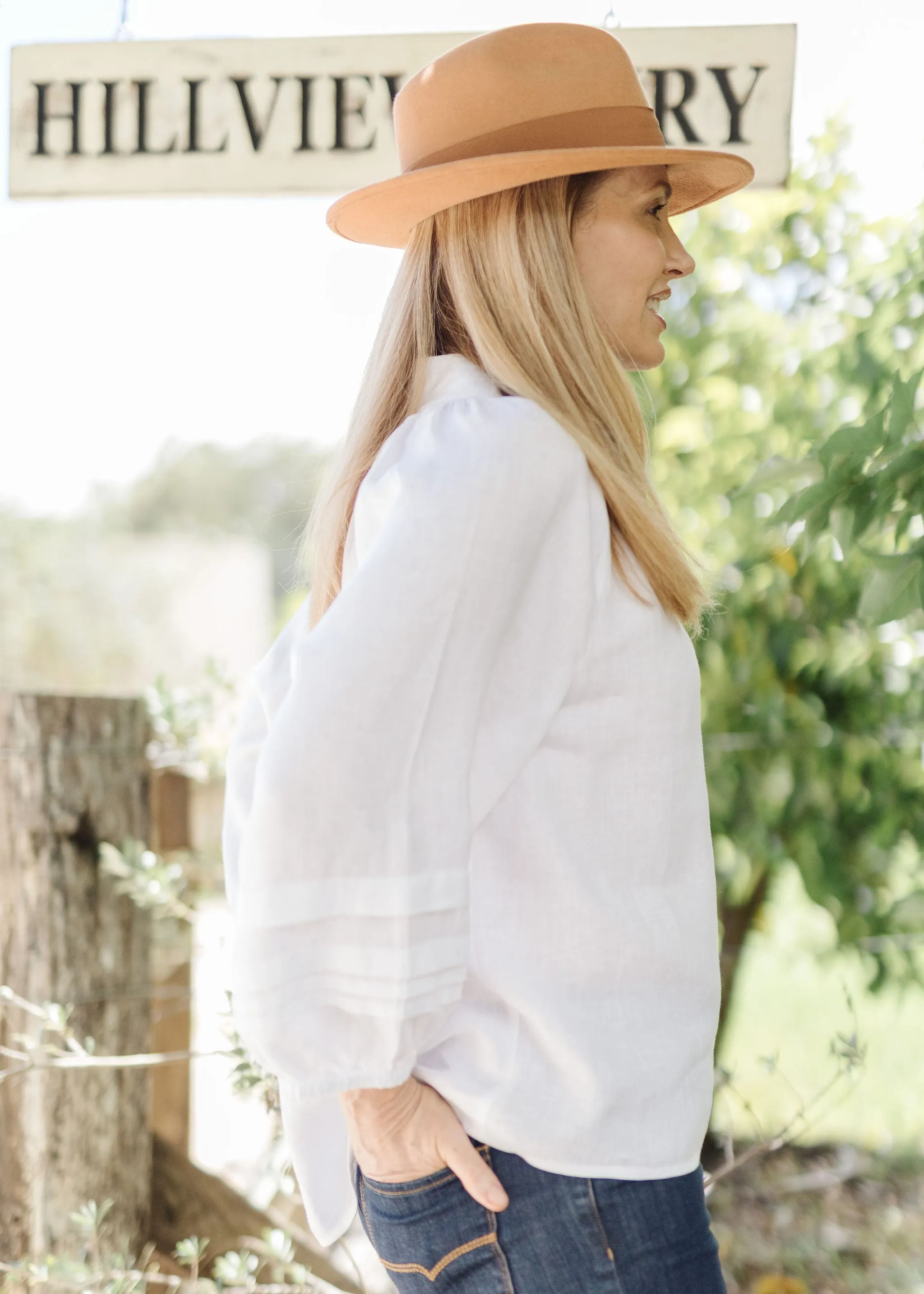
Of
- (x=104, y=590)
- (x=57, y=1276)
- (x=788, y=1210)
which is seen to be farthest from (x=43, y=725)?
(x=104, y=590)

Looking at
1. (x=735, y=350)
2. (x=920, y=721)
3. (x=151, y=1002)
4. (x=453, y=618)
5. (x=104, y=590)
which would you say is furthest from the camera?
(x=104, y=590)

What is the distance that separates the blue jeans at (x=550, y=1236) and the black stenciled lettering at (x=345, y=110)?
1478 mm

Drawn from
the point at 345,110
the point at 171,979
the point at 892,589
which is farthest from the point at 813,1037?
the point at 345,110

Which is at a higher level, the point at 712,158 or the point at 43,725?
the point at 712,158

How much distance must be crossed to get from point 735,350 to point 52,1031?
2.04 meters

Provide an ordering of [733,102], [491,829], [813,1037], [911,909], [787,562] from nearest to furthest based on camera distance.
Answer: [491,829] < [911,909] < [733,102] < [787,562] < [813,1037]

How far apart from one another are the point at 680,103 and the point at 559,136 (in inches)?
31.8

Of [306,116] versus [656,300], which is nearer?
[656,300]

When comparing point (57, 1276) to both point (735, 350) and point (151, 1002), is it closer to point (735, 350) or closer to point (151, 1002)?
point (151, 1002)

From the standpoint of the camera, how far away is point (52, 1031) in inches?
85.6

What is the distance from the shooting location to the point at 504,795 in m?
0.96

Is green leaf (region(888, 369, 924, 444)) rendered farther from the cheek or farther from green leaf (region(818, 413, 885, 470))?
the cheek

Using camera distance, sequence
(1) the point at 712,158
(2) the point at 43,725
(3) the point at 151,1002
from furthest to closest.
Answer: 1. (3) the point at 151,1002
2. (2) the point at 43,725
3. (1) the point at 712,158

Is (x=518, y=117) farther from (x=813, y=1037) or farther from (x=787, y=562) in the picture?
(x=813, y=1037)
